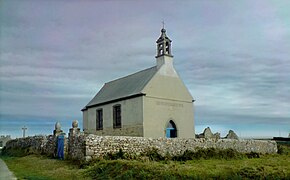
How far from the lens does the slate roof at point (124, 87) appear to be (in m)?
27.2

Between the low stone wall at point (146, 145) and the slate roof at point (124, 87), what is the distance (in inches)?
285

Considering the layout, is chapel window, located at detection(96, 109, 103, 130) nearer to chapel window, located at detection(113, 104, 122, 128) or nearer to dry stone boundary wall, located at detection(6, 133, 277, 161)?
chapel window, located at detection(113, 104, 122, 128)

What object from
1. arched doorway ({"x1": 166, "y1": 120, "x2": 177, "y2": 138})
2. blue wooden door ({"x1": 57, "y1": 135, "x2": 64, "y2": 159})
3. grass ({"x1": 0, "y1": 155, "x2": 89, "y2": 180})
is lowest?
grass ({"x1": 0, "y1": 155, "x2": 89, "y2": 180})

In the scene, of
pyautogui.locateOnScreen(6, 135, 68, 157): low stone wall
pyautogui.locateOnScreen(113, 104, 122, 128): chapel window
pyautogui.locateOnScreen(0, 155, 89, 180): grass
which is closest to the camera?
pyautogui.locateOnScreen(0, 155, 89, 180): grass

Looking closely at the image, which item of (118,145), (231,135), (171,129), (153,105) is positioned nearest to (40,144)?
(118,145)

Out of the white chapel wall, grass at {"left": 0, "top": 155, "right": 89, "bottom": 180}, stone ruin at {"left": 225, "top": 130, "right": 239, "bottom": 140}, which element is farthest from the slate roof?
grass at {"left": 0, "top": 155, "right": 89, "bottom": 180}

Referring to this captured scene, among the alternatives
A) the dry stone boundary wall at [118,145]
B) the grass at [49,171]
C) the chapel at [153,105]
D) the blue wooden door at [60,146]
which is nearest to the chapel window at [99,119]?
the chapel at [153,105]

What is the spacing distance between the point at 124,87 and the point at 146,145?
484 inches

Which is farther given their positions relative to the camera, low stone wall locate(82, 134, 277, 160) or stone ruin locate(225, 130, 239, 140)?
stone ruin locate(225, 130, 239, 140)

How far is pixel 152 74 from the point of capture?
90.4ft

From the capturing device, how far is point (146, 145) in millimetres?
18047

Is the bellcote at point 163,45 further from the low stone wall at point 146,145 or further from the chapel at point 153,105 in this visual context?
the low stone wall at point 146,145

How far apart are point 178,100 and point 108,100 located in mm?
6440

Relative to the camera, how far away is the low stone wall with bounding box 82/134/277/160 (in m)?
16.5
